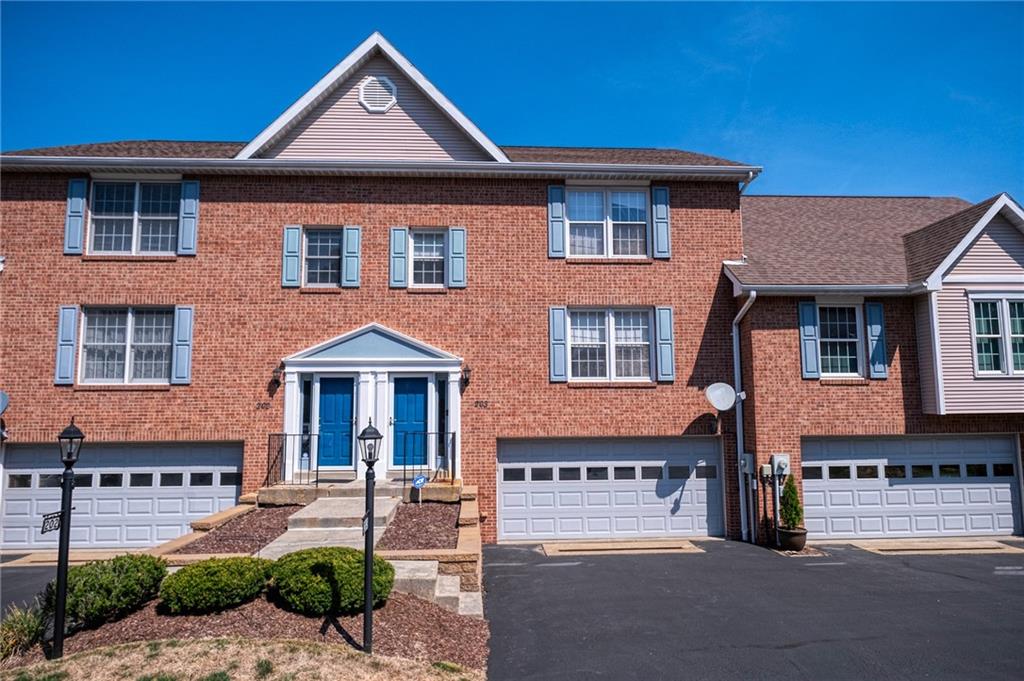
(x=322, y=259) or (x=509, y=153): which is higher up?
(x=509, y=153)

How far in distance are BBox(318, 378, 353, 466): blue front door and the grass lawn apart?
294 inches

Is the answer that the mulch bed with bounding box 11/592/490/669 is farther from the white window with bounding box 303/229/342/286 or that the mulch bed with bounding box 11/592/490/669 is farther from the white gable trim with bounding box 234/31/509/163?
the white gable trim with bounding box 234/31/509/163

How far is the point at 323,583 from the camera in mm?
6895

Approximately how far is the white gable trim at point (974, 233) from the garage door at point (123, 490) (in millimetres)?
14538

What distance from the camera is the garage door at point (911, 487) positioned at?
13867mm

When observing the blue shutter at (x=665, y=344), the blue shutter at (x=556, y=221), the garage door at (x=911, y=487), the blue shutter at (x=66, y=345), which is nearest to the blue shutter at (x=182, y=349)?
the blue shutter at (x=66, y=345)

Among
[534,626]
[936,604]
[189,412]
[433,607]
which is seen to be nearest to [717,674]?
[534,626]

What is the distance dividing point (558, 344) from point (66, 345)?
9.98 metres

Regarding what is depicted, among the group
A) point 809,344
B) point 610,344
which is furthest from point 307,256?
point 809,344

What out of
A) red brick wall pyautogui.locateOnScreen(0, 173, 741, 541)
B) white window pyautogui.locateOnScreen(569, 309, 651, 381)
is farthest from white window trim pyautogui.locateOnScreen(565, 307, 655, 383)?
red brick wall pyautogui.locateOnScreen(0, 173, 741, 541)

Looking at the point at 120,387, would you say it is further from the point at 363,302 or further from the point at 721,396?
the point at 721,396

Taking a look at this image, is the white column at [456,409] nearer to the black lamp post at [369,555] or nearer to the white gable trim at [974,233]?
the black lamp post at [369,555]

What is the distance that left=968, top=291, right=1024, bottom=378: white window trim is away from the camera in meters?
13.5

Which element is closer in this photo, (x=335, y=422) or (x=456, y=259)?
(x=335, y=422)
